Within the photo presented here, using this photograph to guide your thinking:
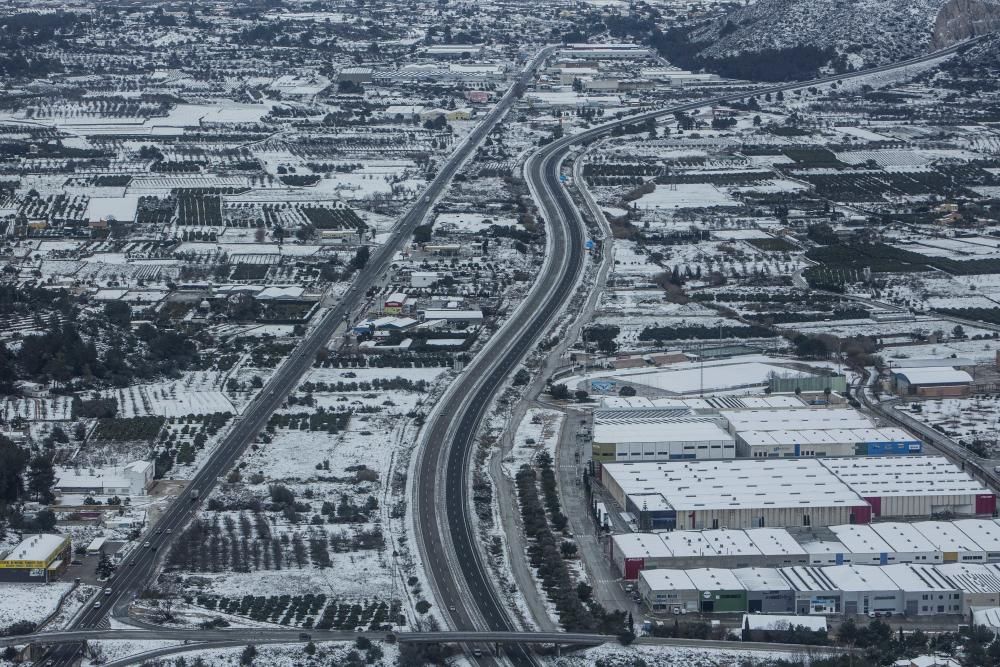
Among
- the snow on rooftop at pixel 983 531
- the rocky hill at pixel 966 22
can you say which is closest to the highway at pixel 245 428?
the snow on rooftop at pixel 983 531

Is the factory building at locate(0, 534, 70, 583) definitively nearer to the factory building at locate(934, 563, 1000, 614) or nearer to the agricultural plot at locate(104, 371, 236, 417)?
the agricultural plot at locate(104, 371, 236, 417)

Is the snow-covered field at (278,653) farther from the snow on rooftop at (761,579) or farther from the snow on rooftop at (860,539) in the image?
the snow on rooftop at (860,539)

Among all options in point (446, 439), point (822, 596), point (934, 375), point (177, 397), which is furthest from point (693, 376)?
point (822, 596)

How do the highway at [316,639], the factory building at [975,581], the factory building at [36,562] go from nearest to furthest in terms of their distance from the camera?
the highway at [316,639], the factory building at [975,581], the factory building at [36,562]

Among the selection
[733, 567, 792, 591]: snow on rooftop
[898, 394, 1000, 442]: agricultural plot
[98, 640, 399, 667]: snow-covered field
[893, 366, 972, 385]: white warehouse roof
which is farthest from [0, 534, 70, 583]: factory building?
[893, 366, 972, 385]: white warehouse roof

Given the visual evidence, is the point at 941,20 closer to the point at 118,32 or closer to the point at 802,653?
the point at 118,32

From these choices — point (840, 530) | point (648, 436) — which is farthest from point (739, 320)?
point (840, 530)
